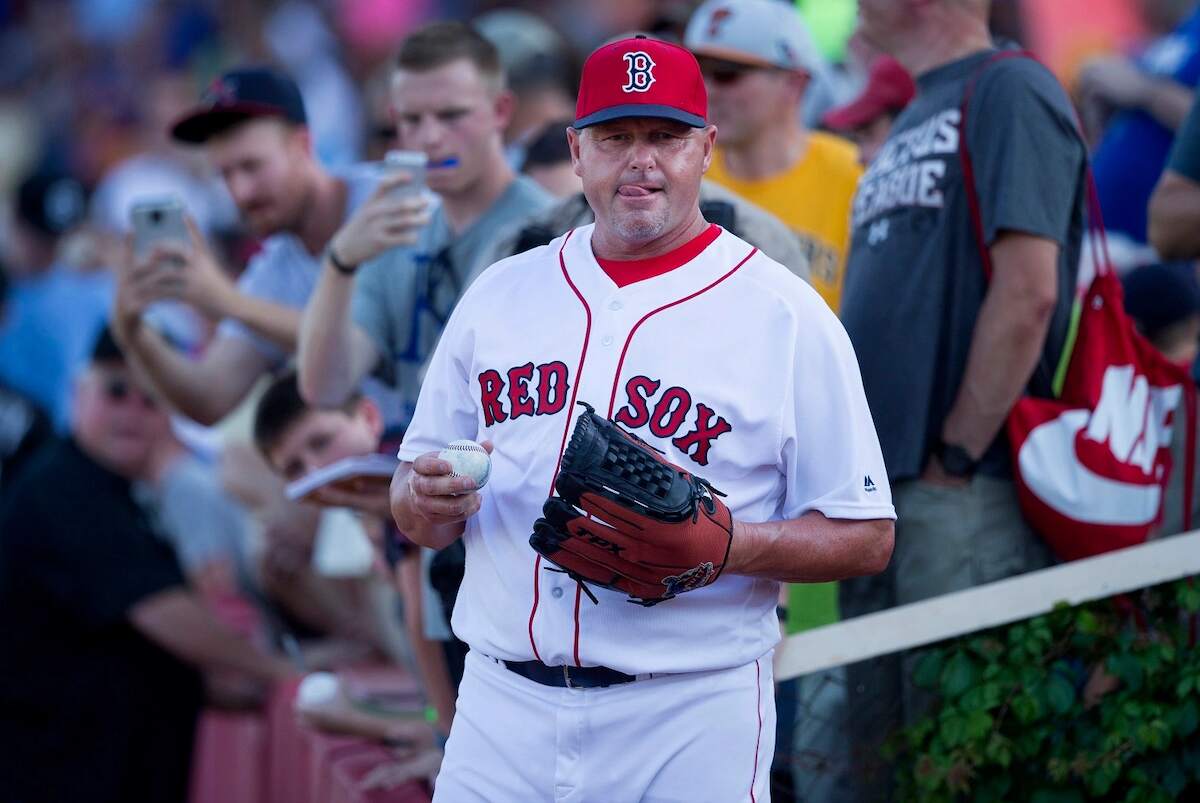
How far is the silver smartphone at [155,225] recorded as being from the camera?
5.27 m

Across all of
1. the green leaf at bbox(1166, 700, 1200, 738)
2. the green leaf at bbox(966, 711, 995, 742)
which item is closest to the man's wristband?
the green leaf at bbox(966, 711, 995, 742)

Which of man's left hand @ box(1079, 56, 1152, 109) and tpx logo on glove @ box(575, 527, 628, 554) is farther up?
man's left hand @ box(1079, 56, 1152, 109)

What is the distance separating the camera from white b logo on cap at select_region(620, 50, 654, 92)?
295cm

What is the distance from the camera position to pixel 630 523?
270 centimetres

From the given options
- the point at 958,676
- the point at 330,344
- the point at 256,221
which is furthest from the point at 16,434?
the point at 958,676

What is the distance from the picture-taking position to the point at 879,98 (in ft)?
18.1

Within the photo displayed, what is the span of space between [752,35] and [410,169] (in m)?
1.46

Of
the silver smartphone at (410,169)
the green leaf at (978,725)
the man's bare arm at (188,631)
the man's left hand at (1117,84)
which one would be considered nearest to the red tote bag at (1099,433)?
the green leaf at (978,725)

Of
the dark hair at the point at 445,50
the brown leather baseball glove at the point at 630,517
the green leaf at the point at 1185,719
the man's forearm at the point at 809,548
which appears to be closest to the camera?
the brown leather baseball glove at the point at 630,517

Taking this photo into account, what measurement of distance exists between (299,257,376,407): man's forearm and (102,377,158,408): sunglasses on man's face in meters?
2.19

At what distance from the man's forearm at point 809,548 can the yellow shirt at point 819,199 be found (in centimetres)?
217

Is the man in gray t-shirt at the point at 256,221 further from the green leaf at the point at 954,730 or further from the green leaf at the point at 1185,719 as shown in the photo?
the green leaf at the point at 1185,719

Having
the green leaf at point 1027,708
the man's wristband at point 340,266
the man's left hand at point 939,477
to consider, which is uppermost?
the man's wristband at point 340,266

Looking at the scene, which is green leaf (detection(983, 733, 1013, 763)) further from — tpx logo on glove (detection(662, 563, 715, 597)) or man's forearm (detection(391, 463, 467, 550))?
man's forearm (detection(391, 463, 467, 550))
